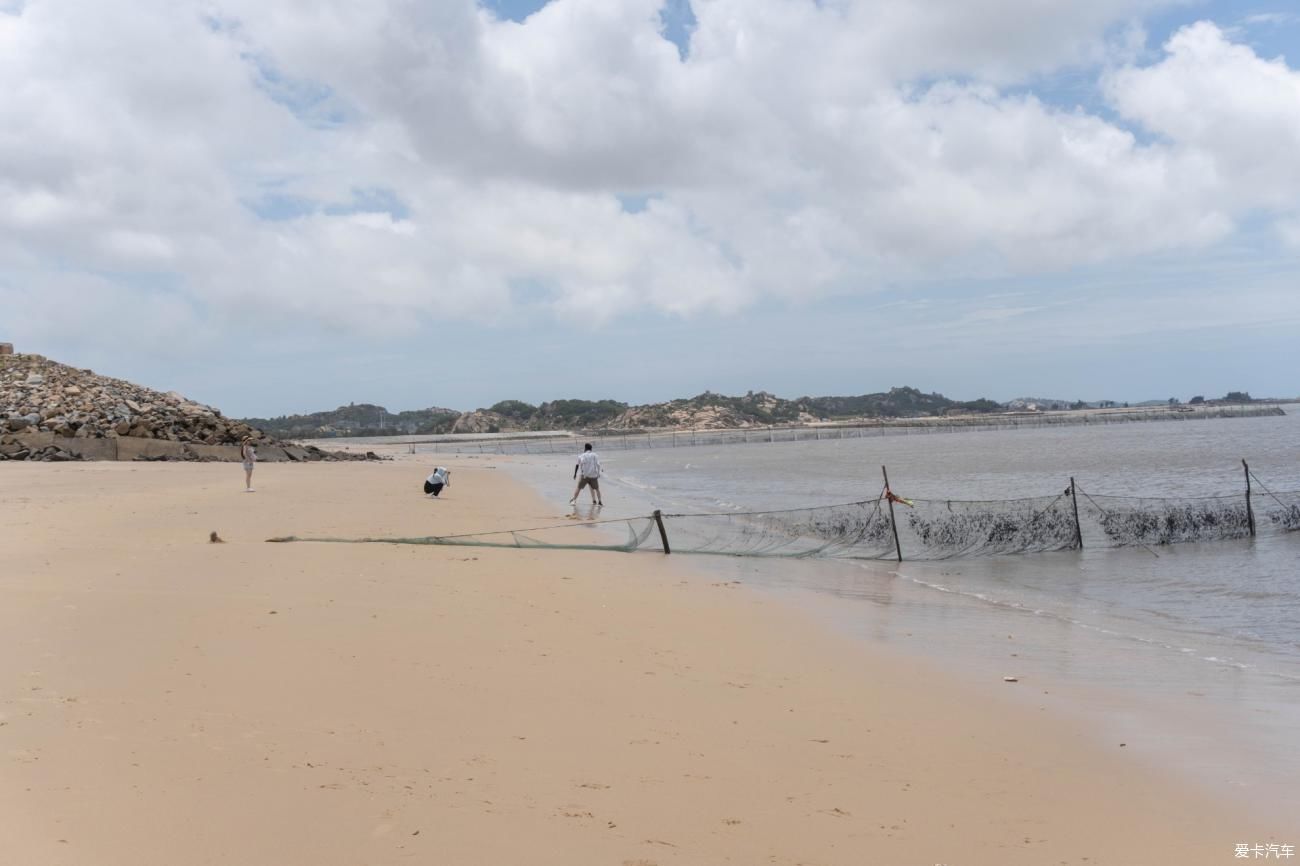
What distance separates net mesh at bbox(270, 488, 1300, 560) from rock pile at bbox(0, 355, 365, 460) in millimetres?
20985

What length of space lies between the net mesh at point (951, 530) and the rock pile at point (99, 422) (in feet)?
68.8

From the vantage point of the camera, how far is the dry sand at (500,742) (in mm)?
3643

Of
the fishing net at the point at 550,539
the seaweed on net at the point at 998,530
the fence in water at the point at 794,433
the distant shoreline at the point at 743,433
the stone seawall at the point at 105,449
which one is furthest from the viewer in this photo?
the distant shoreline at the point at 743,433

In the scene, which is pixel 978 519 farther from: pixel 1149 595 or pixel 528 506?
pixel 528 506

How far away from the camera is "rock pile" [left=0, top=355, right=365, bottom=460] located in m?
→ 29.0

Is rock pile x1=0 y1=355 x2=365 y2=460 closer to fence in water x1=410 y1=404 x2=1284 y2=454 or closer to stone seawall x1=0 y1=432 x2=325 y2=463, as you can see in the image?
stone seawall x1=0 y1=432 x2=325 y2=463

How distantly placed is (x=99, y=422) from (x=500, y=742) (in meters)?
32.8

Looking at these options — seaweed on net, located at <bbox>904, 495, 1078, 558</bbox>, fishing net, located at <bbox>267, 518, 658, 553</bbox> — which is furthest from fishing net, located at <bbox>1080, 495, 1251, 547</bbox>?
fishing net, located at <bbox>267, 518, 658, 553</bbox>

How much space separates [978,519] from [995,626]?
662 centimetres

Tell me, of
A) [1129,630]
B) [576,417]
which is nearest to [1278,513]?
[1129,630]

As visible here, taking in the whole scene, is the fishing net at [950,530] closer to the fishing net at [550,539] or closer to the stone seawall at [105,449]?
the fishing net at [550,539]

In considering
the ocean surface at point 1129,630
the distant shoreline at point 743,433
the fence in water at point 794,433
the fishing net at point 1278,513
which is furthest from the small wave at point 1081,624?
the distant shoreline at point 743,433

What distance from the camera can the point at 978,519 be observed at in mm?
15484

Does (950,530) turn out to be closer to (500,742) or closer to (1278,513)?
(1278,513)
